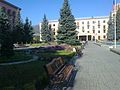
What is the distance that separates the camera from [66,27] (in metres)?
54.0

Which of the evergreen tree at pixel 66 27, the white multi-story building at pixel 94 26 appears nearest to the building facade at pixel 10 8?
the evergreen tree at pixel 66 27

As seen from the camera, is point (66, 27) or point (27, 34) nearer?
point (66, 27)

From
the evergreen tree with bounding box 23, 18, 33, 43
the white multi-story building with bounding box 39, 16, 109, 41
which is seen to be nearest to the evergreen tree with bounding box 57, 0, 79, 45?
the evergreen tree with bounding box 23, 18, 33, 43

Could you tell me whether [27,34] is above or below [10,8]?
below

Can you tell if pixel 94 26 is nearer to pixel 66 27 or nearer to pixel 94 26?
pixel 94 26

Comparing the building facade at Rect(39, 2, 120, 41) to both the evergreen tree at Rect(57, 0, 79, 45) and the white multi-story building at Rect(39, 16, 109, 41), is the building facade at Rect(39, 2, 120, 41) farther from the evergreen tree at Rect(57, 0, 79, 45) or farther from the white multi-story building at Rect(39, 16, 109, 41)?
the evergreen tree at Rect(57, 0, 79, 45)

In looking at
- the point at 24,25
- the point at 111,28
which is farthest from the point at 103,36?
the point at 24,25

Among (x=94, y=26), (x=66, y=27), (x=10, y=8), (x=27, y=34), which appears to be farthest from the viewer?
(x=94, y=26)

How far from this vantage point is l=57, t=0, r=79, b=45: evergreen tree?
A: 52775mm

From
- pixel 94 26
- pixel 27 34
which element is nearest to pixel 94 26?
pixel 94 26

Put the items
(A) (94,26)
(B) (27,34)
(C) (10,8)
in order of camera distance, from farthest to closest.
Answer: (A) (94,26) < (C) (10,8) < (B) (27,34)

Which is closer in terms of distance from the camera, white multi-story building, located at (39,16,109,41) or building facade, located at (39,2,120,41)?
building facade, located at (39,2,120,41)

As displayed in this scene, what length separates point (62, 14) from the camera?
54.7 meters

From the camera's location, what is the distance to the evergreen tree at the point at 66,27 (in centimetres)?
5278
